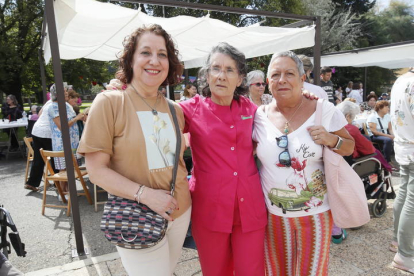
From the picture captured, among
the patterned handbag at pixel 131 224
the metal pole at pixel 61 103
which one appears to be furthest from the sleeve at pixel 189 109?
the metal pole at pixel 61 103

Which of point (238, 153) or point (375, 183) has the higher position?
point (238, 153)

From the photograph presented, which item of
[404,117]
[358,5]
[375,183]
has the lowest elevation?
[375,183]

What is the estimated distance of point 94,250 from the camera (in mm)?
3469

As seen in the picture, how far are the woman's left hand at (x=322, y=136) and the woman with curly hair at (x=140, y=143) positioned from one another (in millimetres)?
833

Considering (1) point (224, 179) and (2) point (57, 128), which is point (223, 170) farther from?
(2) point (57, 128)

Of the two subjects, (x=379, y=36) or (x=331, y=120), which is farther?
(x=379, y=36)

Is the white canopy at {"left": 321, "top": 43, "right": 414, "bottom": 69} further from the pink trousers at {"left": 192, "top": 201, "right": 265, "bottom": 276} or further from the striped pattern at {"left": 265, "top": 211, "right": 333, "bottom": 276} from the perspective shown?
the pink trousers at {"left": 192, "top": 201, "right": 265, "bottom": 276}

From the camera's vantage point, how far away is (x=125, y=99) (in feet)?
5.27

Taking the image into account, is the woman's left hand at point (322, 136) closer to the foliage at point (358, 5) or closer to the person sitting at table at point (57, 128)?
A: the person sitting at table at point (57, 128)

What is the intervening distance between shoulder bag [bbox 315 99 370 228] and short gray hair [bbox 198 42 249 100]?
54 centimetres

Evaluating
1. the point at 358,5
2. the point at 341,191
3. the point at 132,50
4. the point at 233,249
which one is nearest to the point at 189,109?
the point at 132,50

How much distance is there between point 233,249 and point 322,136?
93 centimetres

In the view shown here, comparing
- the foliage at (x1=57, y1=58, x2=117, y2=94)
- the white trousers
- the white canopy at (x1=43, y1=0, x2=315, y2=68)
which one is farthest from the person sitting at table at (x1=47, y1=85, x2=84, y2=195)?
the foliage at (x1=57, y1=58, x2=117, y2=94)

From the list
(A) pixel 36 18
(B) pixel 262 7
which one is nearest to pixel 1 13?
(A) pixel 36 18
